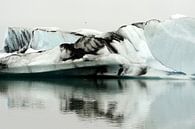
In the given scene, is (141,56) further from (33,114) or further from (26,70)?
(33,114)

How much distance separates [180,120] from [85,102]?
5.41 ft

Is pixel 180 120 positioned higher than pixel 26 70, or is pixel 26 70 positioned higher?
pixel 180 120

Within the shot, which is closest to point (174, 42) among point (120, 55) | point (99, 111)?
point (120, 55)

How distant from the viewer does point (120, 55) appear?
31.7 feet

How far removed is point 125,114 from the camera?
4.59 meters

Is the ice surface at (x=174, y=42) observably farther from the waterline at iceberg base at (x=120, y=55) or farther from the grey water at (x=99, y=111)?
the grey water at (x=99, y=111)

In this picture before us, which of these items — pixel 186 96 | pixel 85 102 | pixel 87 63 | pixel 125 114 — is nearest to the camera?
pixel 125 114

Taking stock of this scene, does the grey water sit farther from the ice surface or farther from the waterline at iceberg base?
the ice surface

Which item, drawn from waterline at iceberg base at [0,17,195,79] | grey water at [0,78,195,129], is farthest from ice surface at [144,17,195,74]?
grey water at [0,78,195,129]

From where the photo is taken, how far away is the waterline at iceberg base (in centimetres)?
954

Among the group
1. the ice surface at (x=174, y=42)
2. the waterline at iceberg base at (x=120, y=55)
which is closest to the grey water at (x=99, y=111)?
the waterline at iceberg base at (x=120, y=55)

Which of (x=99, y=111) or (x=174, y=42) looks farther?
(x=174, y=42)

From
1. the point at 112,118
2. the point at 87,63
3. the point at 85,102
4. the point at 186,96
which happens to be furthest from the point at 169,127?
the point at 87,63

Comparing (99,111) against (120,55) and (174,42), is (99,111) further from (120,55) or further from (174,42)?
(174,42)
